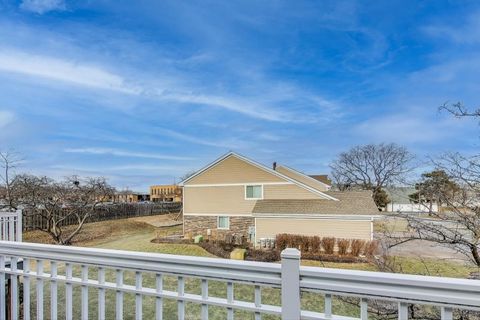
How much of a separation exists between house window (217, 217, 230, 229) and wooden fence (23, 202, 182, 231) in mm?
7950

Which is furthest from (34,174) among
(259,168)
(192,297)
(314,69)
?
(192,297)

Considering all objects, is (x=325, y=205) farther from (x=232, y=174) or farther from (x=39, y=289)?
(x=39, y=289)

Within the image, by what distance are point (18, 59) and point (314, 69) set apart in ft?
31.9

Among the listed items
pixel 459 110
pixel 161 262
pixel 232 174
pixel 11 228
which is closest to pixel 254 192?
pixel 232 174

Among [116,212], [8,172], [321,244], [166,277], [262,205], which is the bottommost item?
[321,244]

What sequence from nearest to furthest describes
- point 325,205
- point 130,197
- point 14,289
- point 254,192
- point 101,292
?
point 101,292 → point 14,289 → point 325,205 → point 254,192 → point 130,197

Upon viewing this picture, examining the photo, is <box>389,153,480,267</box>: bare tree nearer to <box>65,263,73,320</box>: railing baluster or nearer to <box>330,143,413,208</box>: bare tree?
<box>65,263,73,320</box>: railing baluster

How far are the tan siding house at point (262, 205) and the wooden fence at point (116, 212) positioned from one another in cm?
592

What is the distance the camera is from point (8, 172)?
13.2 m

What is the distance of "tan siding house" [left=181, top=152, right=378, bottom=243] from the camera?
1701cm

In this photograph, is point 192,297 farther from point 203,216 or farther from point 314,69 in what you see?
point 203,216

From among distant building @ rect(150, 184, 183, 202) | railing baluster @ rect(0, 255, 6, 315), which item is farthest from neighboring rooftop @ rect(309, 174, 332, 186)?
railing baluster @ rect(0, 255, 6, 315)

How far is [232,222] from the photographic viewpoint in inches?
795

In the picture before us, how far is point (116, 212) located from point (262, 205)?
11683mm
